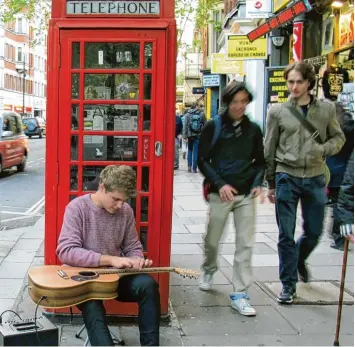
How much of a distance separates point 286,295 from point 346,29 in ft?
22.2

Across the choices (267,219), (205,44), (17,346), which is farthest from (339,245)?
(205,44)

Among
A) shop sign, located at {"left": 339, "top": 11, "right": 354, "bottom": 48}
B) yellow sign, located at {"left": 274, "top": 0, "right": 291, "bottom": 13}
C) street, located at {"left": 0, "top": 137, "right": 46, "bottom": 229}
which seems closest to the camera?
street, located at {"left": 0, "top": 137, "right": 46, "bottom": 229}

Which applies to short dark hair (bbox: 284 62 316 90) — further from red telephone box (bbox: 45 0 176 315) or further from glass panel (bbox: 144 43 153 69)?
glass panel (bbox: 144 43 153 69)

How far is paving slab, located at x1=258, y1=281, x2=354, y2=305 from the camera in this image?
4.84 m

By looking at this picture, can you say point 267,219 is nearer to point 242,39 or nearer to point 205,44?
point 242,39

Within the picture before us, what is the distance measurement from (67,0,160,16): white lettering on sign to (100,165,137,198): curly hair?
1211 millimetres

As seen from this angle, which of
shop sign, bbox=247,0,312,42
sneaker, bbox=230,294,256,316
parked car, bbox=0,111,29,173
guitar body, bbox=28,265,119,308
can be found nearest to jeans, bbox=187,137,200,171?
parked car, bbox=0,111,29,173

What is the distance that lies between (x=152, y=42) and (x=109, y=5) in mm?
420

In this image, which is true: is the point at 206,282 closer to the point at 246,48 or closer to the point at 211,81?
the point at 246,48

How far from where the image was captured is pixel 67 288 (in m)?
3.34

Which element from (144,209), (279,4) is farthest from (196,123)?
(144,209)

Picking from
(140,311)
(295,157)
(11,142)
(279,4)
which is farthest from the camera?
(11,142)

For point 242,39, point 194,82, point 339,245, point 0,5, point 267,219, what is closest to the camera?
point 339,245

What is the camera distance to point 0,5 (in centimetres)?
3309
